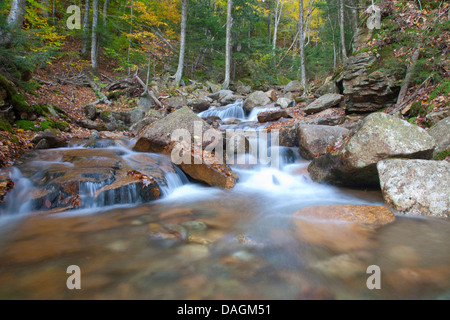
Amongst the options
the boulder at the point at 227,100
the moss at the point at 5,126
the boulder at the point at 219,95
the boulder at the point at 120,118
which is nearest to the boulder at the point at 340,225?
the moss at the point at 5,126

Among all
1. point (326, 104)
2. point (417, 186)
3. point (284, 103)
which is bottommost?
point (417, 186)

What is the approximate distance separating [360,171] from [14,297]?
17.3ft

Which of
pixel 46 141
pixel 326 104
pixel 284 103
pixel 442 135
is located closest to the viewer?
pixel 442 135

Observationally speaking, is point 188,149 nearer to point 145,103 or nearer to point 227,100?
point 145,103

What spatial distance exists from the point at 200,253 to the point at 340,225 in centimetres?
211

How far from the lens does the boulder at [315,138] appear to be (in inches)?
261

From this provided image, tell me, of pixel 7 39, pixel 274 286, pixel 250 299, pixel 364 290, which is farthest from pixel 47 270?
pixel 7 39

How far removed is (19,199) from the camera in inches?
152

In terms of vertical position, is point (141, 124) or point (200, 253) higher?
point (141, 124)

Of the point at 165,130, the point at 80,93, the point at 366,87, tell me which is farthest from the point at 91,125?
the point at 366,87

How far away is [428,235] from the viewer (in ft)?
10.5

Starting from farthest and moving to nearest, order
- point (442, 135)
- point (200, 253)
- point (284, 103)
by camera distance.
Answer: point (284, 103) < point (442, 135) < point (200, 253)

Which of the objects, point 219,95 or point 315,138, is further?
point 219,95
